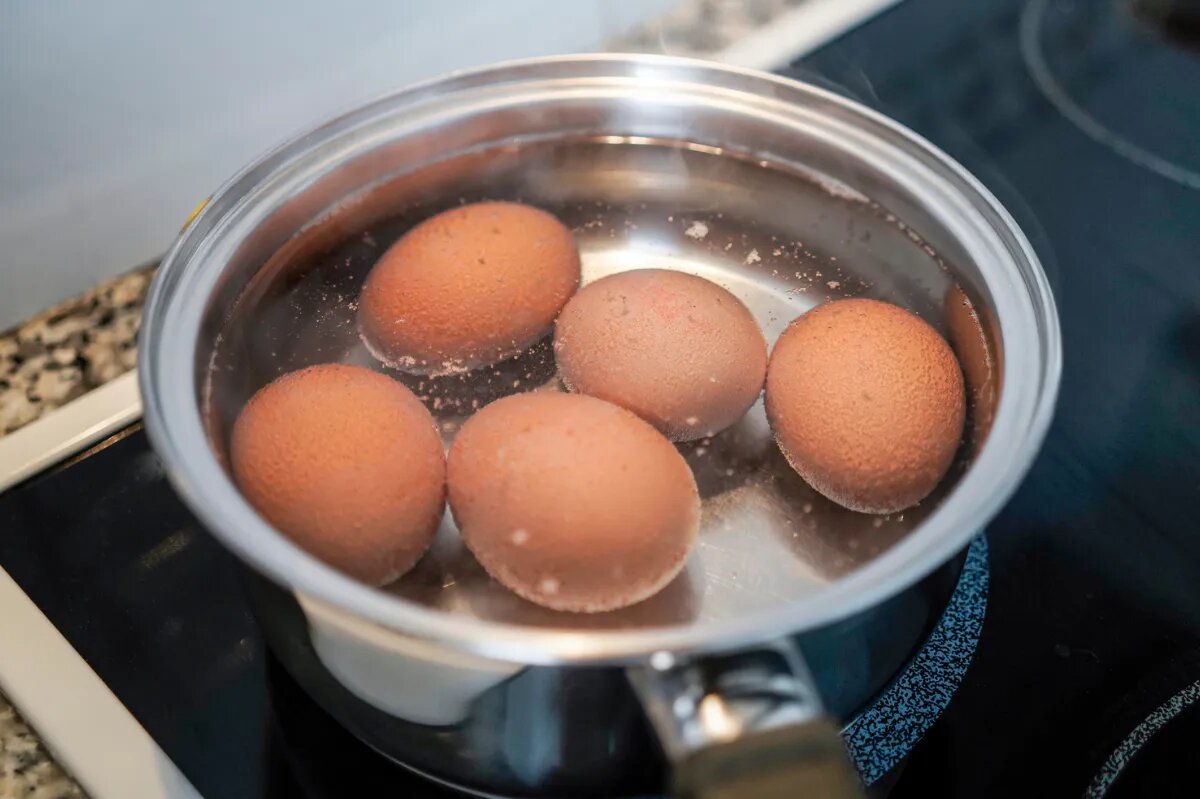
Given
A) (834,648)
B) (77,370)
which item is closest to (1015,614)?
(834,648)

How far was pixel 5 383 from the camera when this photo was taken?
894mm

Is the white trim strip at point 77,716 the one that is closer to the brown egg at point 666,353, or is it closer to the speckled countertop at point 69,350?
the speckled countertop at point 69,350

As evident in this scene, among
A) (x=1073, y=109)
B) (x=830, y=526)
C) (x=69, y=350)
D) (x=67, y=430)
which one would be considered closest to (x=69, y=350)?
(x=69, y=350)

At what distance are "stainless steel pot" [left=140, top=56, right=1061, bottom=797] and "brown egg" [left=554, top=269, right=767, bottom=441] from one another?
47 millimetres

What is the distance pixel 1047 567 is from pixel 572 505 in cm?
37

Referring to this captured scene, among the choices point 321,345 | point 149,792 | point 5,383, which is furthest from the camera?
point 5,383

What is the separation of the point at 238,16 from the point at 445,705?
26.4 inches

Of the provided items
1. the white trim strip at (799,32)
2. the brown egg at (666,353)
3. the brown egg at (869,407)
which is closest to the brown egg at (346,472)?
the brown egg at (666,353)

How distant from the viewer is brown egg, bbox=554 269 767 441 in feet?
2.26

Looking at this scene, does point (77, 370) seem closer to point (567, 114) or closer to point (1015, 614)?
point (567, 114)

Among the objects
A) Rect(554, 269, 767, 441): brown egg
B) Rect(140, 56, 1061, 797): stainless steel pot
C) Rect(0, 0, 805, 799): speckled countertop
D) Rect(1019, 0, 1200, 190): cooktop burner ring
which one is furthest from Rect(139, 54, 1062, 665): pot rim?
Rect(1019, 0, 1200, 190): cooktop burner ring

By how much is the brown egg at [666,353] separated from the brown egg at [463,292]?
0.04 meters

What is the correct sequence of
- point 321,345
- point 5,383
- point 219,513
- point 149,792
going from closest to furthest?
1. point 219,513
2. point 149,792
3. point 321,345
4. point 5,383

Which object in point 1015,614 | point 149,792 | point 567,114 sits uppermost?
point 567,114
